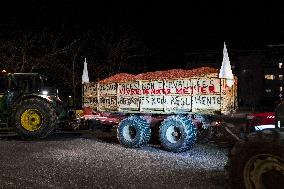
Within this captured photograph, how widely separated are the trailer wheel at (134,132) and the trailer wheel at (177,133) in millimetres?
713

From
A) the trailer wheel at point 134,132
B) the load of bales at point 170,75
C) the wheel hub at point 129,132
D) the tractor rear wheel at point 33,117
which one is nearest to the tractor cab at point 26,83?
the tractor rear wheel at point 33,117

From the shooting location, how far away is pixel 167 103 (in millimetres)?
12141

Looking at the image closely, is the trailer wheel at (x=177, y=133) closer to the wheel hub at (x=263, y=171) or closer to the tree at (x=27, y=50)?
the wheel hub at (x=263, y=171)

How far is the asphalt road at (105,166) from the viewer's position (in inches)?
299

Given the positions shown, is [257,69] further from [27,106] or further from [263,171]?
[263,171]

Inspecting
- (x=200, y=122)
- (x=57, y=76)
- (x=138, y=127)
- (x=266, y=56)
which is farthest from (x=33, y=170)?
(x=266, y=56)

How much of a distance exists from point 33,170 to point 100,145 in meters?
4.07

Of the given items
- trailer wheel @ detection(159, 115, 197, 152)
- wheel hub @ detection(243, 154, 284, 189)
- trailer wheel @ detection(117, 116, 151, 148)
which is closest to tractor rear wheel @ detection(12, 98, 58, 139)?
trailer wheel @ detection(117, 116, 151, 148)

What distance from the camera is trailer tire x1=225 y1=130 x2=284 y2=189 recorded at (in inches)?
188

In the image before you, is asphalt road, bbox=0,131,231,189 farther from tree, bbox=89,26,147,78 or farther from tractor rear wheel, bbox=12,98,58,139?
tree, bbox=89,26,147,78

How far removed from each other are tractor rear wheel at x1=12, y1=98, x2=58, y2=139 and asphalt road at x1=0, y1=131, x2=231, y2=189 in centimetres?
45

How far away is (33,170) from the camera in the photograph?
8.67 m

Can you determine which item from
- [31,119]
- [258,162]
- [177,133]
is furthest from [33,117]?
[258,162]

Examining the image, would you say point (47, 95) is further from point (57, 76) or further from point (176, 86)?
point (57, 76)
